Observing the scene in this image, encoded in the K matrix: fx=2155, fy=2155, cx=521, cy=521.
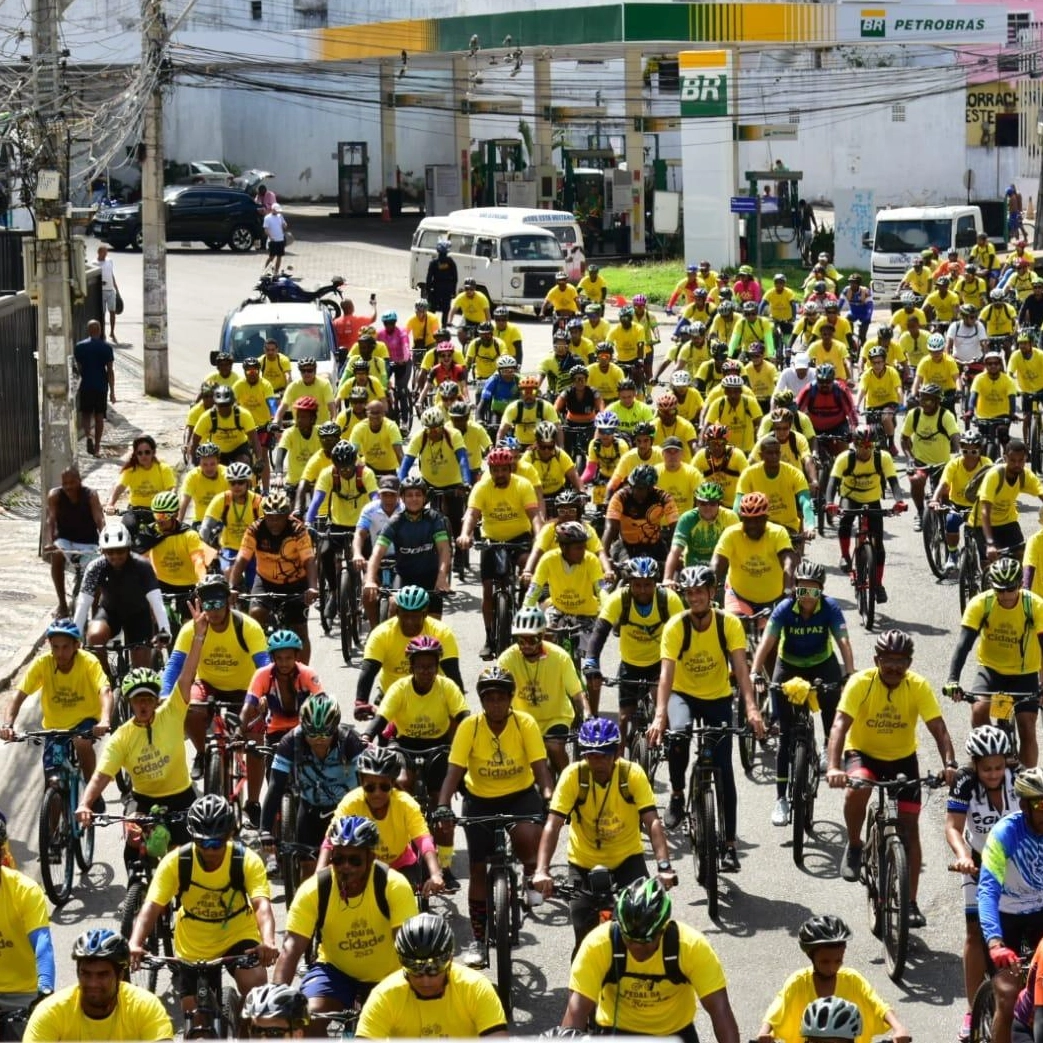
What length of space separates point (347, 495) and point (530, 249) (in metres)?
25.2

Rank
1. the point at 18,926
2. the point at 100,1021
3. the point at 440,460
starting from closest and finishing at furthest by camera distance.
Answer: the point at 100,1021
the point at 18,926
the point at 440,460

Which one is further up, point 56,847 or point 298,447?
point 298,447

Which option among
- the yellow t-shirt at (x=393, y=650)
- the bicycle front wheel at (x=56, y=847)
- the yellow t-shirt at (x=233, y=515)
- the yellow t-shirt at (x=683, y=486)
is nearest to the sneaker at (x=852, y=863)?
the yellow t-shirt at (x=393, y=650)

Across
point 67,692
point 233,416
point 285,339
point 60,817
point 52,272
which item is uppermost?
point 52,272

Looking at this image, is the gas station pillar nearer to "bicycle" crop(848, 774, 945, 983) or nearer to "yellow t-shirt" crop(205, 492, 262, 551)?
"yellow t-shirt" crop(205, 492, 262, 551)

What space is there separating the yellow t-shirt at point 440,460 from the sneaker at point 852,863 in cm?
798

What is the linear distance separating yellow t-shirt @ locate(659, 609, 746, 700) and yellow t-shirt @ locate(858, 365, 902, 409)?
447 inches

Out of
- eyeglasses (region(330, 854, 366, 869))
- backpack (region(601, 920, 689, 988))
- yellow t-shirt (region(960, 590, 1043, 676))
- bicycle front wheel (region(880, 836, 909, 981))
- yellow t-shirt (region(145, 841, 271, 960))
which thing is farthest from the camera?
yellow t-shirt (region(960, 590, 1043, 676))

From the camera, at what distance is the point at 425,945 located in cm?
805

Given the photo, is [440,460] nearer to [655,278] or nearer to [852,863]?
[852,863]

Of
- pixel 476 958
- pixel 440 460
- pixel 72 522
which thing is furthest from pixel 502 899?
pixel 440 460

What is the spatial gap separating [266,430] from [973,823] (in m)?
14.0

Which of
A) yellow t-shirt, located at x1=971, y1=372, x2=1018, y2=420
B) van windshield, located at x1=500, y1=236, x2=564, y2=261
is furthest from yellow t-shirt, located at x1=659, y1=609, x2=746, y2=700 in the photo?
van windshield, located at x1=500, y1=236, x2=564, y2=261

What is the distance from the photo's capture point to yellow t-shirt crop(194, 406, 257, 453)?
2131 centimetres
